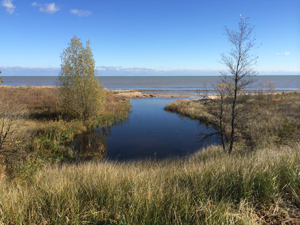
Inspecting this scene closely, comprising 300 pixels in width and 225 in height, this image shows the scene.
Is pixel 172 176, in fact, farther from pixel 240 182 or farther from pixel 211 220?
pixel 211 220

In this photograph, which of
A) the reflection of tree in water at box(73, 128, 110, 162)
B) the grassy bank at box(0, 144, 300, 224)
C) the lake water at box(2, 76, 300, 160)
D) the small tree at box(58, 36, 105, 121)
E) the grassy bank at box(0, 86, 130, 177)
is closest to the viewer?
the grassy bank at box(0, 144, 300, 224)

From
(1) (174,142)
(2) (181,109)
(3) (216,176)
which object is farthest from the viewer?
(2) (181,109)

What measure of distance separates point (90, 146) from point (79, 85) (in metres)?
6.10

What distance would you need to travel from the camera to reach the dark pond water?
10.7 m

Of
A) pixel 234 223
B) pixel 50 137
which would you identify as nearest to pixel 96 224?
pixel 234 223

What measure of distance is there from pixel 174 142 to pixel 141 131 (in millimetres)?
3590

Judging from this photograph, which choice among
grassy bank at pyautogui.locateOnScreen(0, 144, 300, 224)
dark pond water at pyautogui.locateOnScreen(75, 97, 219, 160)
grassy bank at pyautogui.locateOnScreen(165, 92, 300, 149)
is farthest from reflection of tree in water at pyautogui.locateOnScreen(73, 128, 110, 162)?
grassy bank at pyautogui.locateOnScreen(165, 92, 300, 149)

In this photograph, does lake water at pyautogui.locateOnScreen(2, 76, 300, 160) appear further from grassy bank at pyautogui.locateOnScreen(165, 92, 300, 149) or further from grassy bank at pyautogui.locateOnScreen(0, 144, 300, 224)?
grassy bank at pyautogui.locateOnScreen(0, 144, 300, 224)

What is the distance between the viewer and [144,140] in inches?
516

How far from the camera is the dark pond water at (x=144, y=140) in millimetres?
10734

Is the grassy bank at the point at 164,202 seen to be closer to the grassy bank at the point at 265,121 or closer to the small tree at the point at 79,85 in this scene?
the grassy bank at the point at 265,121

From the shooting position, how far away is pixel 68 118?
52.0 feet

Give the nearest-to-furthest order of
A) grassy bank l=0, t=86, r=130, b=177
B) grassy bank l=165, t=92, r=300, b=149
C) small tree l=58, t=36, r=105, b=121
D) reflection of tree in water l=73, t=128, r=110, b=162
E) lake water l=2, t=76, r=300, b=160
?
grassy bank l=0, t=86, r=130, b=177 < grassy bank l=165, t=92, r=300, b=149 < reflection of tree in water l=73, t=128, r=110, b=162 < lake water l=2, t=76, r=300, b=160 < small tree l=58, t=36, r=105, b=121

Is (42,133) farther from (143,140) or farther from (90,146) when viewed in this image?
(143,140)
